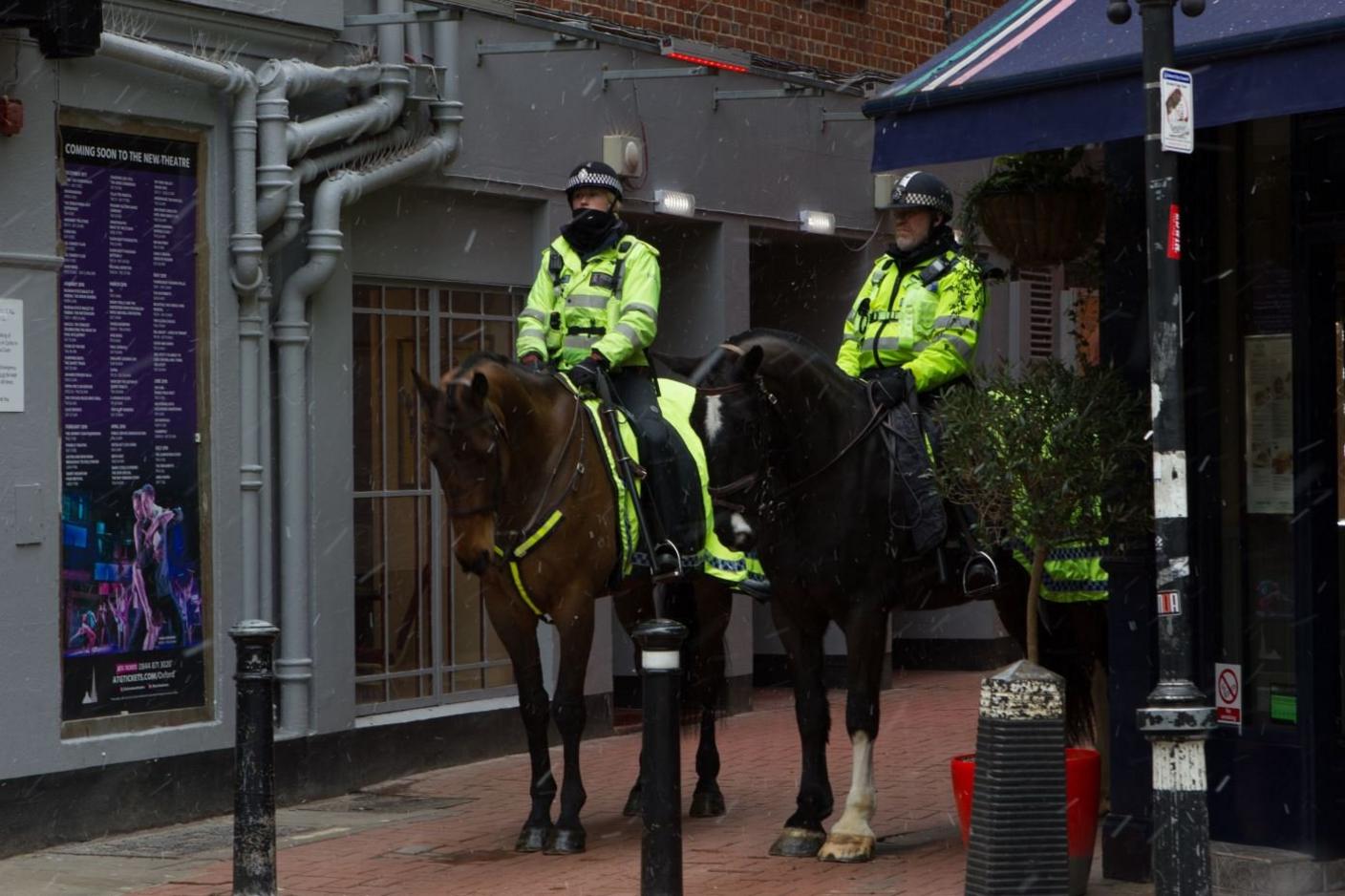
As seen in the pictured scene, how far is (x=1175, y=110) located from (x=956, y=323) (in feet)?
8.26

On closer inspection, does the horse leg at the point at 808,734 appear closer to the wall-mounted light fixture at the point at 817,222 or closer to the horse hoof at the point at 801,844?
the horse hoof at the point at 801,844

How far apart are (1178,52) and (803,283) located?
903 cm

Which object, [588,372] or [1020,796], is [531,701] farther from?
[1020,796]

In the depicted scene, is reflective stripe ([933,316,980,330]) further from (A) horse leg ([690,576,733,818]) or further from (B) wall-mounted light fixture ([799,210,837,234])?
(B) wall-mounted light fixture ([799,210,837,234])

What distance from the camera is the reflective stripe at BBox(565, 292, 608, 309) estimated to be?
388 inches

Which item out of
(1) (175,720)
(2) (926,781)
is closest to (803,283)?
(2) (926,781)

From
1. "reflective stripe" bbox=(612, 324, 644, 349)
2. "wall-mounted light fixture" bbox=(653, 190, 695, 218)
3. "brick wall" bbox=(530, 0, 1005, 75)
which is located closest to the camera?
"reflective stripe" bbox=(612, 324, 644, 349)

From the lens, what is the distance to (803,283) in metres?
16.4

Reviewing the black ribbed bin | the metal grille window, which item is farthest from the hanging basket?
the metal grille window

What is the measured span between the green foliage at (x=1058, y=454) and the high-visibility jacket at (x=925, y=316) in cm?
98

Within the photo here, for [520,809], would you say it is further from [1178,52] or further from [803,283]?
[803,283]

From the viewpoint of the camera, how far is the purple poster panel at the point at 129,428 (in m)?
10.1

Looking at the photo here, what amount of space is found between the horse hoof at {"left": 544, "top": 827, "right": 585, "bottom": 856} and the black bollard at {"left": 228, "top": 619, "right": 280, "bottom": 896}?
7.07 ft

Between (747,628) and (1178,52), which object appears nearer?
(1178,52)
